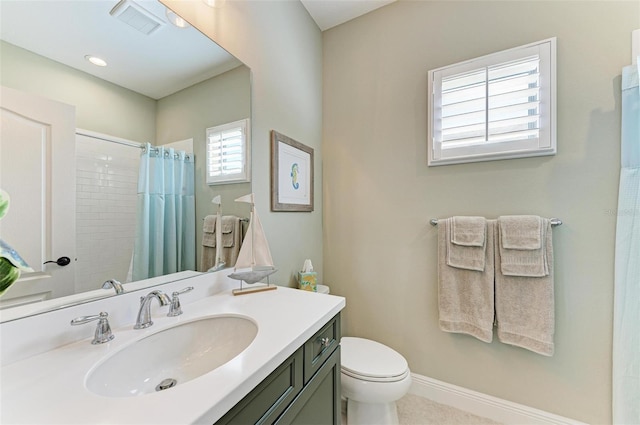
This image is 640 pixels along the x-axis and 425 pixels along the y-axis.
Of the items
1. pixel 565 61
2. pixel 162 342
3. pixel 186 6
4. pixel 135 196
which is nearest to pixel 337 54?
pixel 186 6

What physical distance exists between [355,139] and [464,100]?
0.70m

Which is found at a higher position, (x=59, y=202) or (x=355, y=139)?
(x=355, y=139)

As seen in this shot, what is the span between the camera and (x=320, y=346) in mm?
898

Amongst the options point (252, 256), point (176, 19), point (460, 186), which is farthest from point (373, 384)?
point (176, 19)

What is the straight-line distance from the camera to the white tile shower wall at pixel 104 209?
0.71m

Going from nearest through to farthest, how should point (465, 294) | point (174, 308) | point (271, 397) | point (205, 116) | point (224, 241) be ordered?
point (271, 397)
point (174, 308)
point (205, 116)
point (224, 241)
point (465, 294)

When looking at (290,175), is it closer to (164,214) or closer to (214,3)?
(164,214)

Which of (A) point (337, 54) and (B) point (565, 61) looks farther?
(A) point (337, 54)

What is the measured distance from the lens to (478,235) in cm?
136

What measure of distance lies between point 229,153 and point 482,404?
196 centimetres

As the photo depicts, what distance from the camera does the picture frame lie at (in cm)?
143

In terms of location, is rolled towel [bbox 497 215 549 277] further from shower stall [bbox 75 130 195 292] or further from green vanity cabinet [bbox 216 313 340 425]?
shower stall [bbox 75 130 195 292]

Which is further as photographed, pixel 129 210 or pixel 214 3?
pixel 214 3

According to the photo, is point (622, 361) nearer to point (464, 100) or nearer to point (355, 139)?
point (464, 100)
